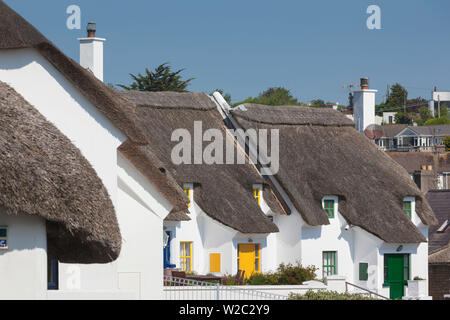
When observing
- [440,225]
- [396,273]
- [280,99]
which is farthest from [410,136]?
[396,273]

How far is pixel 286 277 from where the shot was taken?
131 feet

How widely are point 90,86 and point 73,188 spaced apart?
5.98 meters

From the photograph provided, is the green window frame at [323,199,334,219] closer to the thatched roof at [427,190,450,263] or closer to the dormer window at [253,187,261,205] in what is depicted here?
the dormer window at [253,187,261,205]

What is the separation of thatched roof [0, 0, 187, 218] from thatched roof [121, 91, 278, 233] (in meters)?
12.4

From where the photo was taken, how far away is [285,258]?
43625mm

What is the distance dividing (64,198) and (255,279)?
2134 cm

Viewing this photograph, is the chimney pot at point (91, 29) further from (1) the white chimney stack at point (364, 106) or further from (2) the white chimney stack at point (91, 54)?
(1) the white chimney stack at point (364, 106)

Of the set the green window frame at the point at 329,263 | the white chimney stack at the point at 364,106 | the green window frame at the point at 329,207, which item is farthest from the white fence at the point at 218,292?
the white chimney stack at the point at 364,106

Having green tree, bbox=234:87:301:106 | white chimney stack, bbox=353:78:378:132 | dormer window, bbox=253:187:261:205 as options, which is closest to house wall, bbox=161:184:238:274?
dormer window, bbox=253:187:261:205

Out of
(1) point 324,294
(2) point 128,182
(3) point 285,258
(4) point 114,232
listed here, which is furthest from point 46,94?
(3) point 285,258

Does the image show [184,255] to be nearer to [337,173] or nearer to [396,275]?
[337,173]

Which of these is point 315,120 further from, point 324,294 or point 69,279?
point 69,279

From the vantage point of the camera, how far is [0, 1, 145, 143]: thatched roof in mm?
24078

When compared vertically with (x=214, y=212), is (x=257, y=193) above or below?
above
